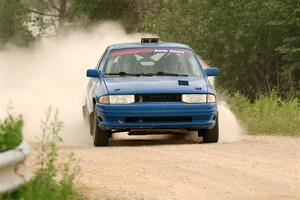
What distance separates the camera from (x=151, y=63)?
16484mm

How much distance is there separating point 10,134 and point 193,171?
3.59 metres

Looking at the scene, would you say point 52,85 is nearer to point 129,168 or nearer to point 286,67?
point 129,168

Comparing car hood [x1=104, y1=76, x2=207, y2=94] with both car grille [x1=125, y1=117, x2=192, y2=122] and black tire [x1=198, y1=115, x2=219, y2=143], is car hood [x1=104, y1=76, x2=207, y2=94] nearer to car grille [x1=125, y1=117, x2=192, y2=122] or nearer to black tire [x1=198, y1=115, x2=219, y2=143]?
car grille [x1=125, y1=117, x2=192, y2=122]

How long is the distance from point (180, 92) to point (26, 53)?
48.6m

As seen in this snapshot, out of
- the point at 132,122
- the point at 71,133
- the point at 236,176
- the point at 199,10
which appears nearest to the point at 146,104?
the point at 132,122

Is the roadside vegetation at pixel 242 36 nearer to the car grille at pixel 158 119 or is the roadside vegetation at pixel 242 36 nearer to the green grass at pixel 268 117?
the green grass at pixel 268 117

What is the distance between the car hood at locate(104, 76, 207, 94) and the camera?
15.2 metres

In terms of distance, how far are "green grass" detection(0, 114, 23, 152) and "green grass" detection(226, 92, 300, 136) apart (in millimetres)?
10521

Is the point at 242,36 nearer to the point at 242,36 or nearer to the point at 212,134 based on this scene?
the point at 242,36

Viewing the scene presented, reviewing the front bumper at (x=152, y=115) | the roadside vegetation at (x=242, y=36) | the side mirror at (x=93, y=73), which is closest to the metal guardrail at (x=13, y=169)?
the front bumper at (x=152, y=115)

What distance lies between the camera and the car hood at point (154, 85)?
598 inches

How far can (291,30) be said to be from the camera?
39.5m

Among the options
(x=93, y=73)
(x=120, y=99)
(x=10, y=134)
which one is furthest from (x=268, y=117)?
(x=10, y=134)

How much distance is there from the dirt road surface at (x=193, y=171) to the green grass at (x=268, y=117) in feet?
11.6
